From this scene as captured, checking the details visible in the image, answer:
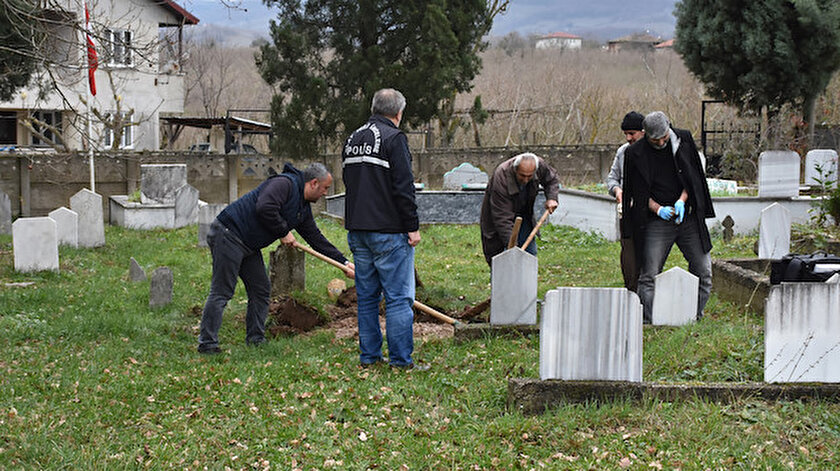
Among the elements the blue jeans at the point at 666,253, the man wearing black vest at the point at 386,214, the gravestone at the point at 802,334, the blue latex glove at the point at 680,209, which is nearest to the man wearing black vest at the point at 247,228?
the man wearing black vest at the point at 386,214

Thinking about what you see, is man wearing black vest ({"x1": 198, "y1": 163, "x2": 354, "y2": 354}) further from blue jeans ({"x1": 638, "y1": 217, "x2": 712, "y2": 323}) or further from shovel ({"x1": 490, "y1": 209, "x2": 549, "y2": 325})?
blue jeans ({"x1": 638, "y1": 217, "x2": 712, "y2": 323})

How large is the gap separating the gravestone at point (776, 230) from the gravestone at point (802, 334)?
5.42 metres

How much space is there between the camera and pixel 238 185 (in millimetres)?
24641

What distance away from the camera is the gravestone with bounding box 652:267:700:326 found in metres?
7.41

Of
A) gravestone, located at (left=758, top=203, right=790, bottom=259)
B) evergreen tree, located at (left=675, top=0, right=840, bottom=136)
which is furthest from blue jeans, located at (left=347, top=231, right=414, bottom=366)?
evergreen tree, located at (left=675, top=0, right=840, bottom=136)

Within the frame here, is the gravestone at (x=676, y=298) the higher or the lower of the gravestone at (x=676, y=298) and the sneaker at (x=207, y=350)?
the higher

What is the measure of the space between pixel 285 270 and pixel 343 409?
176 inches

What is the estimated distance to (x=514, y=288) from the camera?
7555 millimetres

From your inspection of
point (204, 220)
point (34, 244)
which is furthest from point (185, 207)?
point (34, 244)

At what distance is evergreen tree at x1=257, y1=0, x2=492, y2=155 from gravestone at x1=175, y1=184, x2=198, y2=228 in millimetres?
3393

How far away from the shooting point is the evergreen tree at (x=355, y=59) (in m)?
20.1

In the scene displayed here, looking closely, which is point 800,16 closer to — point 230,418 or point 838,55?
point 838,55

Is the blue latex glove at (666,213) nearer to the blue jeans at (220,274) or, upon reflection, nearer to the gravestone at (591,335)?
the gravestone at (591,335)

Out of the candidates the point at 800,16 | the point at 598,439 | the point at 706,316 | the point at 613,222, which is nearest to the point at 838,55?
the point at 800,16
